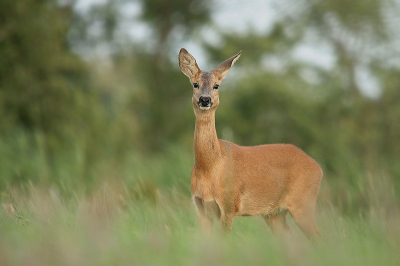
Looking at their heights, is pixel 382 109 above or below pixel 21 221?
below

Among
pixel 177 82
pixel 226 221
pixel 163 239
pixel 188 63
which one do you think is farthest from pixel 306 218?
pixel 177 82

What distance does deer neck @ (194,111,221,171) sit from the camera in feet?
19.3

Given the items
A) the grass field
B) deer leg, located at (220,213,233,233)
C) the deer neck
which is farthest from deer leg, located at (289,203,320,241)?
the deer neck

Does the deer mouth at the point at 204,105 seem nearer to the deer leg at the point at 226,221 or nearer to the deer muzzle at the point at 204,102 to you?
the deer muzzle at the point at 204,102

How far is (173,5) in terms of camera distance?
27.6 m

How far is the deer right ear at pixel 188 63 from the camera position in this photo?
642cm

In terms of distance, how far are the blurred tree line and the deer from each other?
360cm

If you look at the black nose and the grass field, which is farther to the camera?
the black nose

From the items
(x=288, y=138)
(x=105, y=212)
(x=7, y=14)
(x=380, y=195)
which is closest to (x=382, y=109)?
(x=288, y=138)

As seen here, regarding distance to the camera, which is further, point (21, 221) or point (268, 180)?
point (268, 180)

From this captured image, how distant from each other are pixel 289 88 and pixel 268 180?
1765 centimetres

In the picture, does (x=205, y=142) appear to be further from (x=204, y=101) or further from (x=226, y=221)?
(x=226, y=221)

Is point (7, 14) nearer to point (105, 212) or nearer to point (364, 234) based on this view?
point (105, 212)

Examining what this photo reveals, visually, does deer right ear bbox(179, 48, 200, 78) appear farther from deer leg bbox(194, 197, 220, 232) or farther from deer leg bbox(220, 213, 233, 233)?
deer leg bbox(220, 213, 233, 233)
